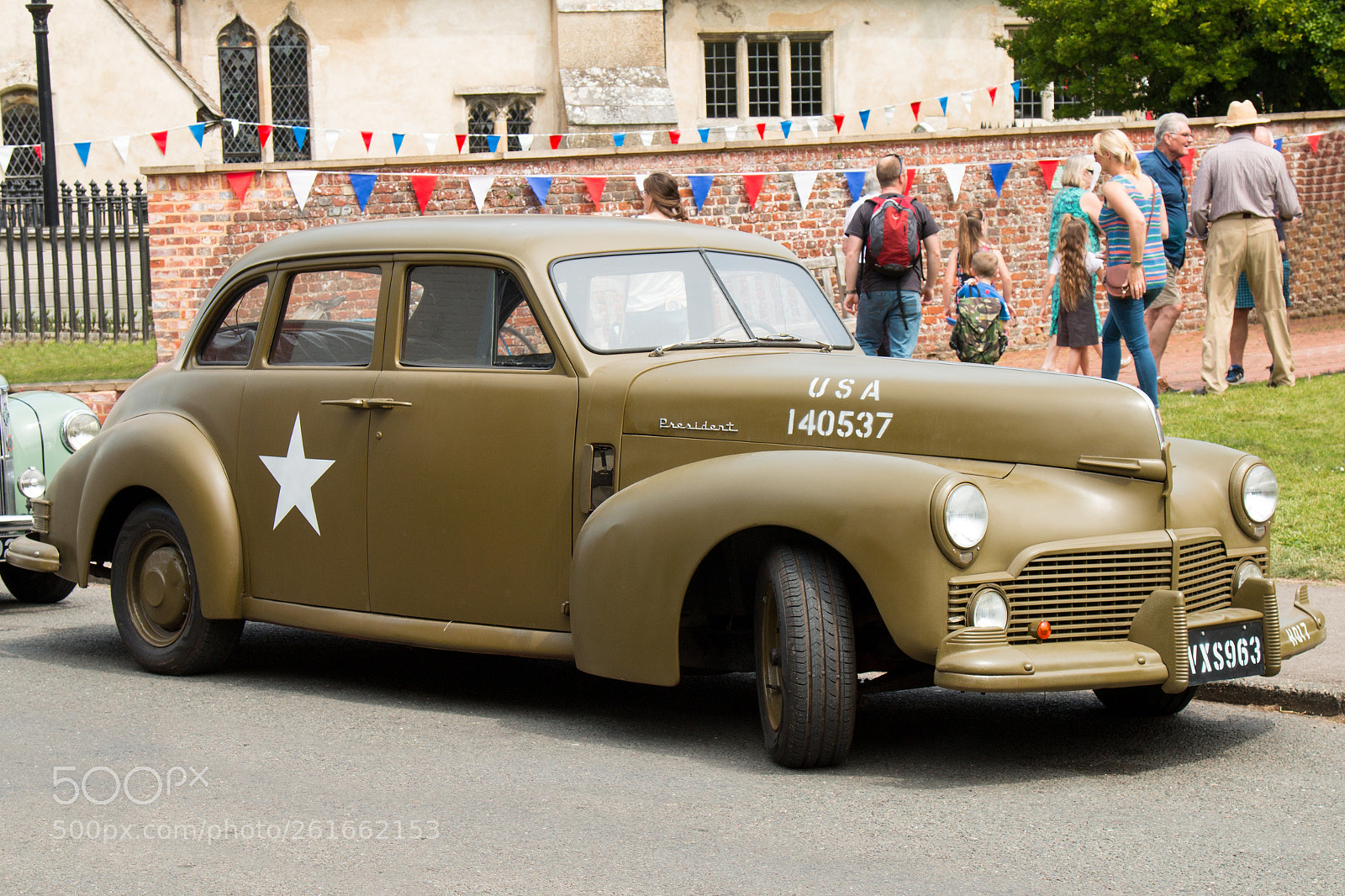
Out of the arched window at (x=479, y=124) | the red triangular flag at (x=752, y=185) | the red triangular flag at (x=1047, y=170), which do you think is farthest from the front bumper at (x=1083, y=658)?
the arched window at (x=479, y=124)

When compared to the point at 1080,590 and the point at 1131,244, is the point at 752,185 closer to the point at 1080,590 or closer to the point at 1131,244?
the point at 1131,244

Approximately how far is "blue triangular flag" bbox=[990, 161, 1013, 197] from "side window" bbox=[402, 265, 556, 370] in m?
13.2

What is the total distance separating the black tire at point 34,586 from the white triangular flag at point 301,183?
8.67m

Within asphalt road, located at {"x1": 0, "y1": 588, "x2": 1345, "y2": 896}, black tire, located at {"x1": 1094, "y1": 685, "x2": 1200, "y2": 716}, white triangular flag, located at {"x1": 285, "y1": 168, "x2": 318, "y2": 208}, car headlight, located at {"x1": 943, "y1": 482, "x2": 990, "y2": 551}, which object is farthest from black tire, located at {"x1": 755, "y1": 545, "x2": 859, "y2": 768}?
white triangular flag, located at {"x1": 285, "y1": 168, "x2": 318, "y2": 208}

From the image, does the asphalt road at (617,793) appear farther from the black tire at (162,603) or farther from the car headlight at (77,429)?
the car headlight at (77,429)

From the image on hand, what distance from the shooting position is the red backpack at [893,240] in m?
9.98

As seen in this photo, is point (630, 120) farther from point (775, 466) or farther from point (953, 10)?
point (775, 466)

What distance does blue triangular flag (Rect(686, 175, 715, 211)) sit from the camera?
17.6 metres

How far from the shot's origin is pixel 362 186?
16.7 m

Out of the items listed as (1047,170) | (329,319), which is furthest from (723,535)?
(1047,170)

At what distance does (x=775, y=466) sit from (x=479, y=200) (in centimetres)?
1265

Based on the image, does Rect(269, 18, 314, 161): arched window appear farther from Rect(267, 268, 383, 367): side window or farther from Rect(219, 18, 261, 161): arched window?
Rect(267, 268, 383, 367): side window

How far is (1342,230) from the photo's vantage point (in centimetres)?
2056

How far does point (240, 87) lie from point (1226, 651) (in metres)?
26.5
